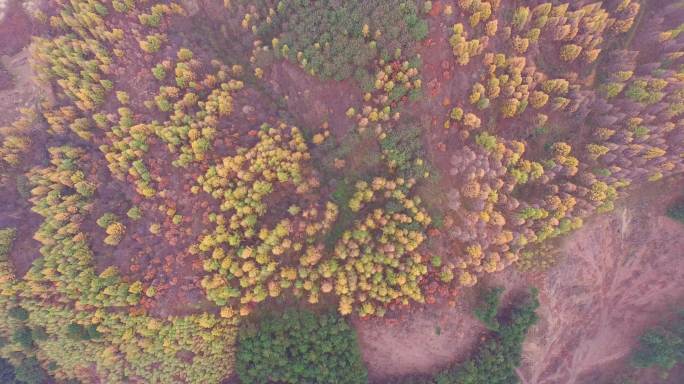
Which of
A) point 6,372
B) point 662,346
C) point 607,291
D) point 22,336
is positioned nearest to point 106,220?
point 22,336

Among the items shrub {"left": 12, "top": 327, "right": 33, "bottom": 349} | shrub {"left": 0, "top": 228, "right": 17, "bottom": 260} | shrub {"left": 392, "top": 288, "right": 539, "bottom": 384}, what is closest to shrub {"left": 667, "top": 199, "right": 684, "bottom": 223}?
shrub {"left": 392, "top": 288, "right": 539, "bottom": 384}

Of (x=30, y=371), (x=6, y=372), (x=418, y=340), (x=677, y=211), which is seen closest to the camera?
(x=418, y=340)

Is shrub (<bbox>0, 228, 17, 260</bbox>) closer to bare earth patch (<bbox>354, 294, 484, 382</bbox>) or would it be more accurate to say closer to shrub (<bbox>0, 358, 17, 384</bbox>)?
shrub (<bbox>0, 358, 17, 384</bbox>)

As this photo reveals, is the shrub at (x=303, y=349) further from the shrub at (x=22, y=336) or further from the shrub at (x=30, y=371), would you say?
the shrub at (x=30, y=371)

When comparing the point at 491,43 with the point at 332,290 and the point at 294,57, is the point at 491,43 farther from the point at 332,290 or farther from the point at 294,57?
the point at 332,290

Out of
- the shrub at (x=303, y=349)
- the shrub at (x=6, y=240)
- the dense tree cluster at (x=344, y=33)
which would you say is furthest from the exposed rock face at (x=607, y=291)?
the shrub at (x=6, y=240)

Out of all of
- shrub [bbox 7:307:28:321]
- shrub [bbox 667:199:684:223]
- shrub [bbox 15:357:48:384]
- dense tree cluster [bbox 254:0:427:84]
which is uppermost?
dense tree cluster [bbox 254:0:427:84]

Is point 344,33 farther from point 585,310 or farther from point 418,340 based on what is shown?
point 585,310

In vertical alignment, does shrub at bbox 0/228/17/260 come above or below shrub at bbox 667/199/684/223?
above
